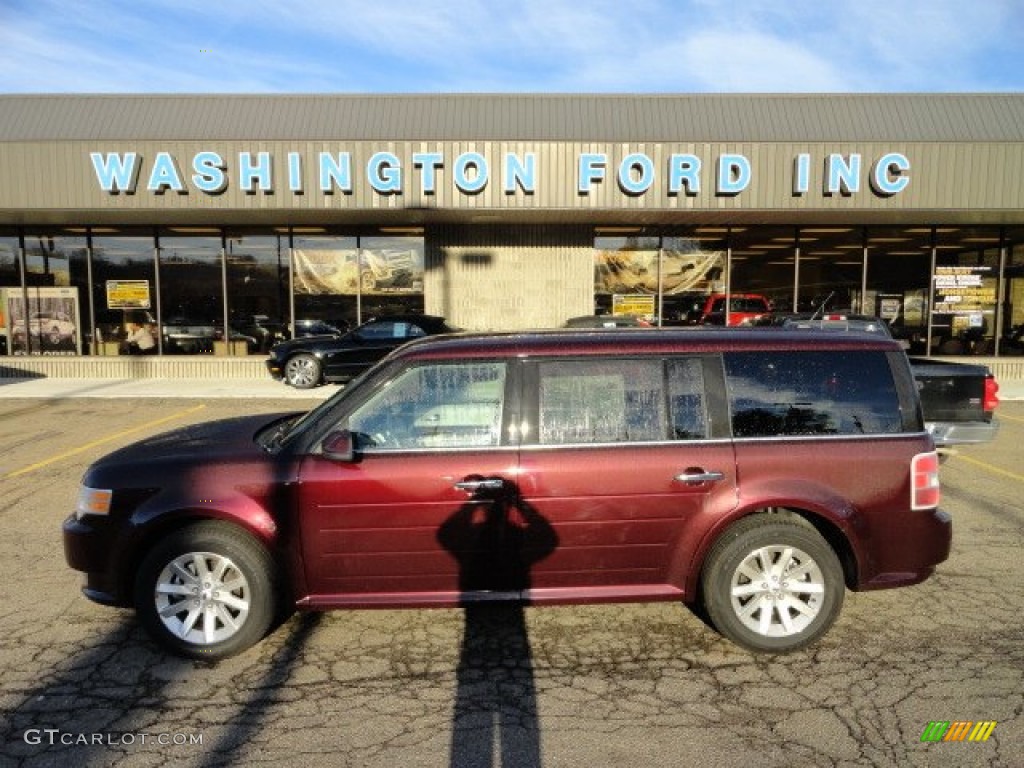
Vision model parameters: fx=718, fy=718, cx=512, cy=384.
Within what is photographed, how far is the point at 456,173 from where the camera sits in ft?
45.7

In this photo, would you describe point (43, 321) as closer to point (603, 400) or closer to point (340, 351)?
point (340, 351)

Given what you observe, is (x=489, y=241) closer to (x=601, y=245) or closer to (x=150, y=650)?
(x=601, y=245)

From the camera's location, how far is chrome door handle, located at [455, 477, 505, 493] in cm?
354

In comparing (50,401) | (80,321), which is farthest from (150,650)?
(80,321)

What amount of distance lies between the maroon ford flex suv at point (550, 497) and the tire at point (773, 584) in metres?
0.01

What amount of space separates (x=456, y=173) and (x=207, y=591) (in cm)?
1149

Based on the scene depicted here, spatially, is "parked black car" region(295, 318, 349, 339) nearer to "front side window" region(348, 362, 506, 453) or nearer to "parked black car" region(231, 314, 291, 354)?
"parked black car" region(231, 314, 291, 354)

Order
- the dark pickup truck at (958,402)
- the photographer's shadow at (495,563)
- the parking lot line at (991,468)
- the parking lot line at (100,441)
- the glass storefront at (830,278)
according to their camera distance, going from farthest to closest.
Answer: the glass storefront at (830,278) < the parking lot line at (100,441) < the parking lot line at (991,468) < the dark pickup truck at (958,402) < the photographer's shadow at (495,563)

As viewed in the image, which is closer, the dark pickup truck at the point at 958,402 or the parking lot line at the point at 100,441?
the dark pickup truck at the point at 958,402

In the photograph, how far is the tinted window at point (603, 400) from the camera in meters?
3.68

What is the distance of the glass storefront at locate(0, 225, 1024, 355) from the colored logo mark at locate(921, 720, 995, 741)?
1436 cm

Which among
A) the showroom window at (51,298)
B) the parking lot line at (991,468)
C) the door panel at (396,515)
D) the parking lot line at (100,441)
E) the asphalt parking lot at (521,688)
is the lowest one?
the asphalt parking lot at (521,688)

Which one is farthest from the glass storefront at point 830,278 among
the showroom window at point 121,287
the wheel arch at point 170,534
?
the wheel arch at point 170,534

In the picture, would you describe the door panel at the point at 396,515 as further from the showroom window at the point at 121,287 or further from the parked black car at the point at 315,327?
the showroom window at the point at 121,287
